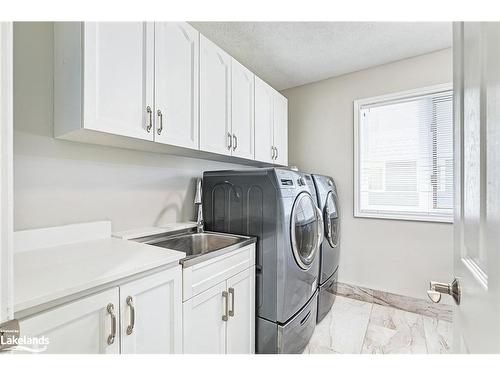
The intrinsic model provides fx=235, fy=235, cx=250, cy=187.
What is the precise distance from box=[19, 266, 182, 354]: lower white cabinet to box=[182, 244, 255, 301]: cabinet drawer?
0.19 ft

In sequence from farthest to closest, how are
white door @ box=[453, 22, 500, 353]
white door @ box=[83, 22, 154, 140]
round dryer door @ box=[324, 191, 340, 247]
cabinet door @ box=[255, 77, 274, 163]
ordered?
round dryer door @ box=[324, 191, 340, 247]
cabinet door @ box=[255, 77, 274, 163]
white door @ box=[83, 22, 154, 140]
white door @ box=[453, 22, 500, 353]

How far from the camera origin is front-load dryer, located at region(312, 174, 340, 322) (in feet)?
7.29

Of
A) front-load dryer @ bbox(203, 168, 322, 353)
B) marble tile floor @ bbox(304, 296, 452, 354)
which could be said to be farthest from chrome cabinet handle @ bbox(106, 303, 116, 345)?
marble tile floor @ bbox(304, 296, 452, 354)

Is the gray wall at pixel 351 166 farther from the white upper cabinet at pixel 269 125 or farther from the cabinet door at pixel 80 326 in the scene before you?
the cabinet door at pixel 80 326

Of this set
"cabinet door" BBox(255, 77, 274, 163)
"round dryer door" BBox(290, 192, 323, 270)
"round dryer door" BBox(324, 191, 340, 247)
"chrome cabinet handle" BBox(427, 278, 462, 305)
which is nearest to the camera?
"chrome cabinet handle" BBox(427, 278, 462, 305)

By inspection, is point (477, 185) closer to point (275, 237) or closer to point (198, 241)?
point (275, 237)

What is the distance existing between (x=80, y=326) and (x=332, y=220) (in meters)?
2.16

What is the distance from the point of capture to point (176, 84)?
1413mm

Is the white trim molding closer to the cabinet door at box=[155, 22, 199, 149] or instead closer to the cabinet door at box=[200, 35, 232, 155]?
the cabinet door at box=[155, 22, 199, 149]

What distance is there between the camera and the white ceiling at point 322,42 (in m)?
1.89

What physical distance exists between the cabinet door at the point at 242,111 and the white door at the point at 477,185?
55.6 inches

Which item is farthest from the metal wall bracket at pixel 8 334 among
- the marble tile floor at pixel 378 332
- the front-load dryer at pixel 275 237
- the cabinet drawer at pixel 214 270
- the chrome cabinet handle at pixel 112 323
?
the marble tile floor at pixel 378 332

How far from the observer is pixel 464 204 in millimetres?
616
